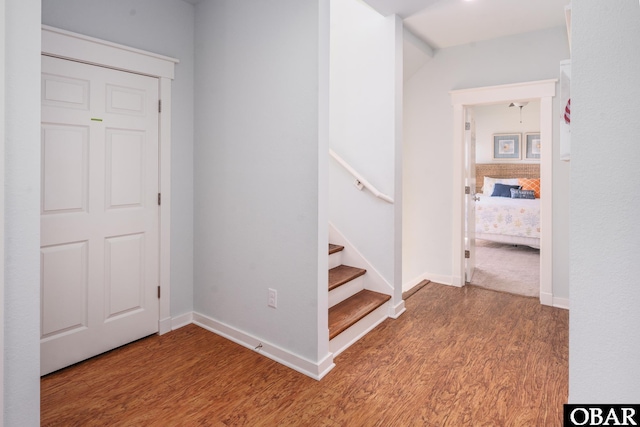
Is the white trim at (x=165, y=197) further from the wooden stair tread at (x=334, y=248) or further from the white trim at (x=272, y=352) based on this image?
the wooden stair tread at (x=334, y=248)

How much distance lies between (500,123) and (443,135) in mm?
4552

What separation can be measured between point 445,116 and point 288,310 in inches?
111

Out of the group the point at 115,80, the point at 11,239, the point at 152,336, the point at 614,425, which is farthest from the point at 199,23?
the point at 614,425

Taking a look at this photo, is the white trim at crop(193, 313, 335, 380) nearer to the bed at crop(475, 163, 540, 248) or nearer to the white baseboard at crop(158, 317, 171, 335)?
the white baseboard at crop(158, 317, 171, 335)

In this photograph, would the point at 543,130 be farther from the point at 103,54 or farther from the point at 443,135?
the point at 103,54

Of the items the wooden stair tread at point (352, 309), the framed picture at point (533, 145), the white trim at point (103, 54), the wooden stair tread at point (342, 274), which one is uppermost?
the framed picture at point (533, 145)

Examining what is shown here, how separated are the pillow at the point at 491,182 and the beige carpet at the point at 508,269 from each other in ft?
4.69

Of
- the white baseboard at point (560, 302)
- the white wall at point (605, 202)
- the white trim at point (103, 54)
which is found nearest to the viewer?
the white wall at point (605, 202)

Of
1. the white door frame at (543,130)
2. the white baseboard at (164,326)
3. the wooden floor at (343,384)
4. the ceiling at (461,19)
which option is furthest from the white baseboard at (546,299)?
the white baseboard at (164,326)

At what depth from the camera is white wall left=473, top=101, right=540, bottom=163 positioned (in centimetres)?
748

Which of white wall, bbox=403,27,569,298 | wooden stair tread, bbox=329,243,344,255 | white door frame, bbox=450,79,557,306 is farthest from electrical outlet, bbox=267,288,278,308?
white door frame, bbox=450,79,557,306

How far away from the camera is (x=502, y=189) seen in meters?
7.21

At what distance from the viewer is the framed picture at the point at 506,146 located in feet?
25.1

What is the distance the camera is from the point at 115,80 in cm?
249
